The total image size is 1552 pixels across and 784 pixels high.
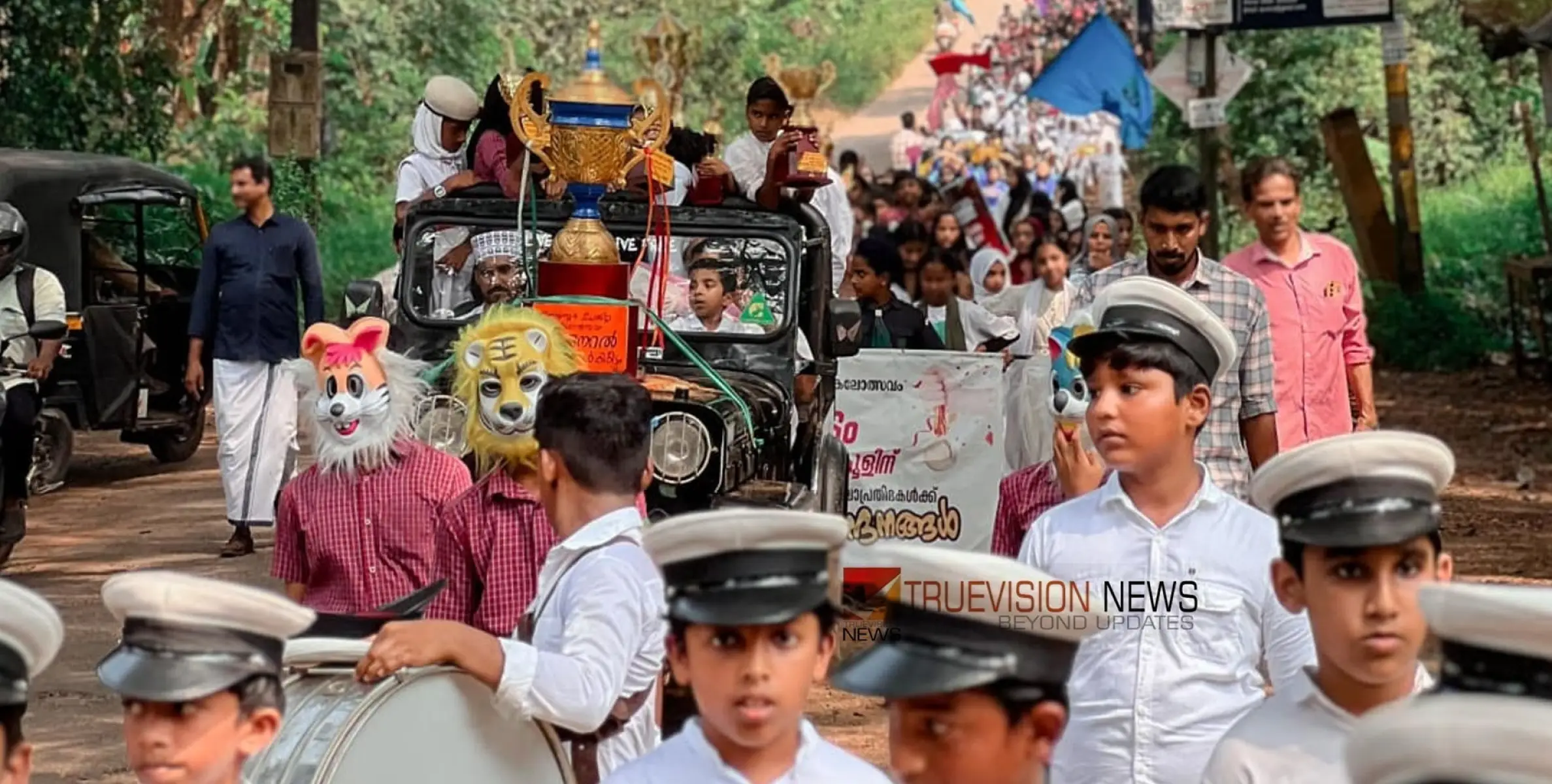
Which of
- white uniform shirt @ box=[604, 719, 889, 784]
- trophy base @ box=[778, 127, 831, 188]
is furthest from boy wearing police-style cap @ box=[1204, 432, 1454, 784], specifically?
trophy base @ box=[778, 127, 831, 188]

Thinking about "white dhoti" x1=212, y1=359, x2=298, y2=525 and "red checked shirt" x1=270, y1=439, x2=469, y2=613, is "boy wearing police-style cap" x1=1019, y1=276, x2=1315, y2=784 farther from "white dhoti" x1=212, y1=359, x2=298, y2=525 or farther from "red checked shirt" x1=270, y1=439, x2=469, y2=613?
"white dhoti" x1=212, y1=359, x2=298, y2=525

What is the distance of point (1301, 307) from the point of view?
8.58m

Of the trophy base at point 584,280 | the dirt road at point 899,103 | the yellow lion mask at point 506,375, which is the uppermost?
the dirt road at point 899,103

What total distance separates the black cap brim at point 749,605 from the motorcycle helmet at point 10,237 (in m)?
9.52

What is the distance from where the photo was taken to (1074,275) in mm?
11188

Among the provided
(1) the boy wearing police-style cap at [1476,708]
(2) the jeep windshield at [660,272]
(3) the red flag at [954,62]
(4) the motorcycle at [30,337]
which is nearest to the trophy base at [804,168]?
(2) the jeep windshield at [660,272]

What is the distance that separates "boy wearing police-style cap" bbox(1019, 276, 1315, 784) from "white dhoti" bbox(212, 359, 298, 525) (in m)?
8.64

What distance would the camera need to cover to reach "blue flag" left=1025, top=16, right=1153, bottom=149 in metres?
25.0

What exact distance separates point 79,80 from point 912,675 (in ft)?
64.4

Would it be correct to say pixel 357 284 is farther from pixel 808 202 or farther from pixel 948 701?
pixel 948 701

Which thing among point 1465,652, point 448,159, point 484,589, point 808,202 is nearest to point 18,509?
point 448,159

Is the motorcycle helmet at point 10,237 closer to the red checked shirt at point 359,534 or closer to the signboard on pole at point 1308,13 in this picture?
the red checked shirt at point 359,534

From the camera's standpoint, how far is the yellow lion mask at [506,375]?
6336 millimetres

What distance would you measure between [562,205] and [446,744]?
5.30 m
